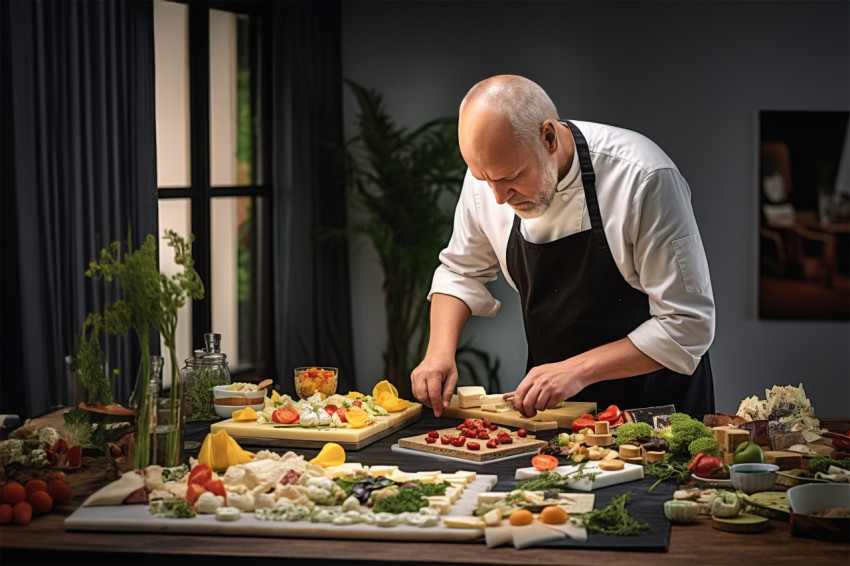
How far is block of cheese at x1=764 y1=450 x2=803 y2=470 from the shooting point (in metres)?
1.83

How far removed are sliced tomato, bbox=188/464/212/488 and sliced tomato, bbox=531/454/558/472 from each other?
0.62 metres

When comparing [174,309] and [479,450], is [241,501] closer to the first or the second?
[174,309]

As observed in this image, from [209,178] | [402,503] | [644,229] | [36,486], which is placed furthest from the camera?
[209,178]

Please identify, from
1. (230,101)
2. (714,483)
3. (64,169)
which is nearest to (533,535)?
(714,483)

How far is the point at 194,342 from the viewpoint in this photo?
4973 mm

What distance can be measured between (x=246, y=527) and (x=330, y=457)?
1.32 feet

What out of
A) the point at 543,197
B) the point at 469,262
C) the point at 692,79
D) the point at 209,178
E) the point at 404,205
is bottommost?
the point at 469,262

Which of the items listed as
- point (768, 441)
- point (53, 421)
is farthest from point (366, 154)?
point (768, 441)

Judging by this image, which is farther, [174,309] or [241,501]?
[174,309]

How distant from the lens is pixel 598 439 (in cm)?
205

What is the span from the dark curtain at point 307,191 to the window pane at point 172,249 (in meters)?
0.52

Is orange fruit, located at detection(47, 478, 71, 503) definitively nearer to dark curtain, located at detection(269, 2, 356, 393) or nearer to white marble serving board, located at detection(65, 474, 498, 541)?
white marble serving board, located at detection(65, 474, 498, 541)

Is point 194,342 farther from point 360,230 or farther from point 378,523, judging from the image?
point 378,523

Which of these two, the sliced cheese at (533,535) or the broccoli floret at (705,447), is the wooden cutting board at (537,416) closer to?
the broccoli floret at (705,447)
